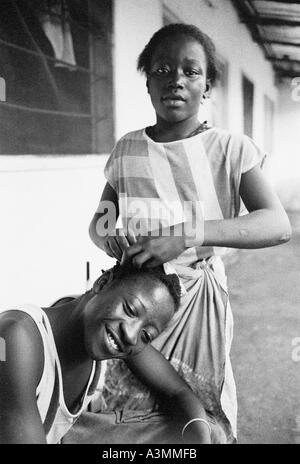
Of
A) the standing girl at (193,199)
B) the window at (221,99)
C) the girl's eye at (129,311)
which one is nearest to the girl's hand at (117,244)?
the standing girl at (193,199)

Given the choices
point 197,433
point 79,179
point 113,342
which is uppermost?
point 79,179

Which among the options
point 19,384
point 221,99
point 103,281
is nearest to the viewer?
point 19,384

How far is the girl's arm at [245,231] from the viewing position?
98 centimetres

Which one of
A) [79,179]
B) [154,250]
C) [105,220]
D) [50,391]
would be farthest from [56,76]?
[50,391]

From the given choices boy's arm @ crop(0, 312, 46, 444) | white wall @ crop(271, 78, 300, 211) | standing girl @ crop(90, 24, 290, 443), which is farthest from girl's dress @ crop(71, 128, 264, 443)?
boy's arm @ crop(0, 312, 46, 444)

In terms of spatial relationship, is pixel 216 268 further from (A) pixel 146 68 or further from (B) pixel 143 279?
(A) pixel 146 68

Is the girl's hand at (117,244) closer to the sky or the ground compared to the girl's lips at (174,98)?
closer to the ground

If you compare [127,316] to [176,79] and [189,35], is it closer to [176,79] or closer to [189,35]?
[176,79]

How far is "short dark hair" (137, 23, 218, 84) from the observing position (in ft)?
3.45

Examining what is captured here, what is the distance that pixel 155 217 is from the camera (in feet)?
3.63

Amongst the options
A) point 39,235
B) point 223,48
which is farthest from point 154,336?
point 223,48

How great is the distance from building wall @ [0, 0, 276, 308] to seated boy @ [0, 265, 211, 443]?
12cm

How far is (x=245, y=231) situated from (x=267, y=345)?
0.33m

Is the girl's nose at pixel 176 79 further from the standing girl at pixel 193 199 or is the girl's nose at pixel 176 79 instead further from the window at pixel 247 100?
the window at pixel 247 100
